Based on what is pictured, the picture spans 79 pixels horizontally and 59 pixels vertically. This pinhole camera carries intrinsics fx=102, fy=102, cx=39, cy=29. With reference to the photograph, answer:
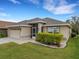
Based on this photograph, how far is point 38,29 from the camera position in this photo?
2358 centimetres

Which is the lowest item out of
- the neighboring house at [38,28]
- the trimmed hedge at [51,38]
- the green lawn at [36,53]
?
the green lawn at [36,53]

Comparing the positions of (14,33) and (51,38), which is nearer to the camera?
(51,38)

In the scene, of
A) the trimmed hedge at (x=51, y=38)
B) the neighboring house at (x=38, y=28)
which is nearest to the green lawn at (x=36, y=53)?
the trimmed hedge at (x=51, y=38)

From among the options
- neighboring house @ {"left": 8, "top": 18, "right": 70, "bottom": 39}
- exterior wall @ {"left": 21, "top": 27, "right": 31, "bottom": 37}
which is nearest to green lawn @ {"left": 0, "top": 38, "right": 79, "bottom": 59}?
neighboring house @ {"left": 8, "top": 18, "right": 70, "bottom": 39}

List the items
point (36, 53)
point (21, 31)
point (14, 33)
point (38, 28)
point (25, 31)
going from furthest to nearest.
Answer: point (14, 33) → point (25, 31) → point (38, 28) → point (21, 31) → point (36, 53)

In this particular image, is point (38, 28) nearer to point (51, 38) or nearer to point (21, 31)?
point (21, 31)

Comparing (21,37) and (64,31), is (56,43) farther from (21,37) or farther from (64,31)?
(21,37)

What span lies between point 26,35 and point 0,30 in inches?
401

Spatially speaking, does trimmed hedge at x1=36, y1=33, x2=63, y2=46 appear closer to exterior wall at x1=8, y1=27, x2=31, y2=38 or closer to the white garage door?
exterior wall at x1=8, y1=27, x2=31, y2=38

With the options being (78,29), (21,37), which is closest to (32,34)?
(21,37)

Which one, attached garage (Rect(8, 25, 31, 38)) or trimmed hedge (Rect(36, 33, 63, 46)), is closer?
trimmed hedge (Rect(36, 33, 63, 46))

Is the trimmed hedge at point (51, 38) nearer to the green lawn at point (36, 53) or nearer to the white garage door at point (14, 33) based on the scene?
the green lawn at point (36, 53)

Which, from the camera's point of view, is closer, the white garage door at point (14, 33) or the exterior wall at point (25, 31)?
the exterior wall at point (25, 31)

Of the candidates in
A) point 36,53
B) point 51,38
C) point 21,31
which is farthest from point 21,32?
point 36,53
